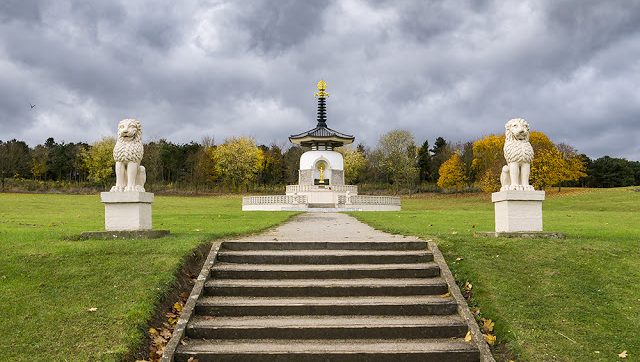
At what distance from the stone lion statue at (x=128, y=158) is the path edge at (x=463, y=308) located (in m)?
6.76

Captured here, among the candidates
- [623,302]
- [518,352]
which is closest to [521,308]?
[518,352]

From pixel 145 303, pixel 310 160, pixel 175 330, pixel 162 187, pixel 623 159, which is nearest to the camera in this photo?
pixel 175 330

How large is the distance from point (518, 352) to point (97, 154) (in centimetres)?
7397

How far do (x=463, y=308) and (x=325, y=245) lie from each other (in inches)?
136

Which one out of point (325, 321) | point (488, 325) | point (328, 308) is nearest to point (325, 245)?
point (328, 308)

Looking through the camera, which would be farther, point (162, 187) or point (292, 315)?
point (162, 187)

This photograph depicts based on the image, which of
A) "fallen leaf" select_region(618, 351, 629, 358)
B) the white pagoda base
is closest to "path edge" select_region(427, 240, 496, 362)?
"fallen leaf" select_region(618, 351, 629, 358)

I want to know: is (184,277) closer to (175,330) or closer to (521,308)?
(175,330)

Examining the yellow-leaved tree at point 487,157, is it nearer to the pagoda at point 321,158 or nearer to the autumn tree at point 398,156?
the autumn tree at point 398,156

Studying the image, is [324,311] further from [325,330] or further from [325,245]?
[325,245]

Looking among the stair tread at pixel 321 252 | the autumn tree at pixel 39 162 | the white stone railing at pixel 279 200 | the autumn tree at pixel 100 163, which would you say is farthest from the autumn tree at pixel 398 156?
the stair tread at pixel 321 252

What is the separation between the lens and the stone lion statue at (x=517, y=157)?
475 inches

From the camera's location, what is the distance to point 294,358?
6793mm

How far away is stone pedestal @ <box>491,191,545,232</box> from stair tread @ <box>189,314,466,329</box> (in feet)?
15.1
